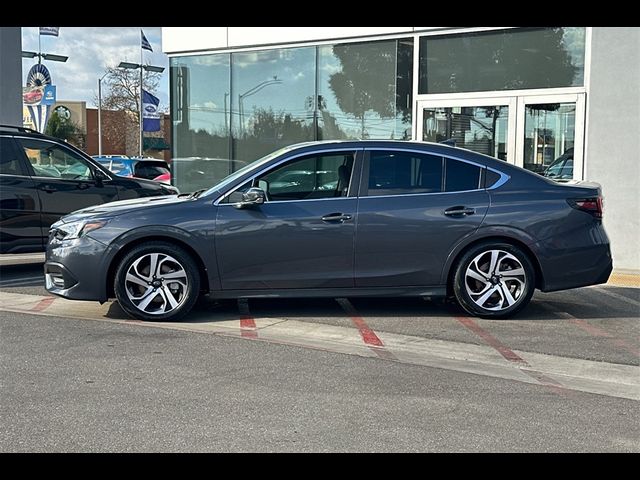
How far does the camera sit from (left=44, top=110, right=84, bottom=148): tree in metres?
58.0

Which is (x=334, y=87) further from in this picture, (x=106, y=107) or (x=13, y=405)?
(x=106, y=107)

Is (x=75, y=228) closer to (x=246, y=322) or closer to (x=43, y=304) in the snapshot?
(x=43, y=304)

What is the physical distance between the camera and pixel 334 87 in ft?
46.0

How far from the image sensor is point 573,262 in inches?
286

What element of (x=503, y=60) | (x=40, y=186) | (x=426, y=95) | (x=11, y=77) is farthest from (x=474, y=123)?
(x=11, y=77)

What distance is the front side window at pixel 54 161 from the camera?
9828mm

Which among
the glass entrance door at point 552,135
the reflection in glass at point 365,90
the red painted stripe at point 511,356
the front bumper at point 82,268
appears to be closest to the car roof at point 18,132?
the front bumper at point 82,268

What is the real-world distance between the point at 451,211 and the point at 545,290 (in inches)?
48.4

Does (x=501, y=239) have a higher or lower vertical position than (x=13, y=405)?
higher

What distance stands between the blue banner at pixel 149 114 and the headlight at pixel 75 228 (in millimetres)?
A: 35476

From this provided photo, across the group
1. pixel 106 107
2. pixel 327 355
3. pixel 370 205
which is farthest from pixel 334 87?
pixel 106 107

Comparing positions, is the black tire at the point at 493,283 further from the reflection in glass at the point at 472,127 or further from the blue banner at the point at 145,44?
the blue banner at the point at 145,44

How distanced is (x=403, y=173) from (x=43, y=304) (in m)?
4.08

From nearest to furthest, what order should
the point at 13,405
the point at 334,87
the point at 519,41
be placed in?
1. the point at 13,405
2. the point at 519,41
3. the point at 334,87
